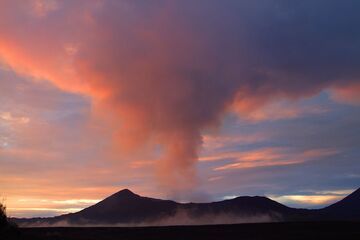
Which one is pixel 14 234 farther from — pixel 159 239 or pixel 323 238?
pixel 323 238

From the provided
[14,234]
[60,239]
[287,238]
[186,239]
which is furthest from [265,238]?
[14,234]

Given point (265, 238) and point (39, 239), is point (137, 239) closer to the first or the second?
point (265, 238)

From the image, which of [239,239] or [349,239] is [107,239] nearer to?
[239,239]

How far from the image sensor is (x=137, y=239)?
7156cm

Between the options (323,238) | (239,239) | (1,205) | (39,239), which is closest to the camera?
(1,205)

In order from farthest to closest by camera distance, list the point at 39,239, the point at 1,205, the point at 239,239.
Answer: the point at 239,239 < the point at 39,239 < the point at 1,205

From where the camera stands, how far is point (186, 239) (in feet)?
220

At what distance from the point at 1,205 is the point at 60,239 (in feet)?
60.3

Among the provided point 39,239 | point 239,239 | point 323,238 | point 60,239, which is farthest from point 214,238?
point 39,239

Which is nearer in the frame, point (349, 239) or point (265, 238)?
point (349, 239)

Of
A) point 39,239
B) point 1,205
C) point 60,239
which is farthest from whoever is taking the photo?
point 60,239

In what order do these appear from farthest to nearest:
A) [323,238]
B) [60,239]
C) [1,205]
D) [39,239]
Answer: [323,238]
[60,239]
[39,239]
[1,205]

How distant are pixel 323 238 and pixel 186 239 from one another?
1897 cm

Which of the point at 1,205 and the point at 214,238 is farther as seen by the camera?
the point at 214,238
